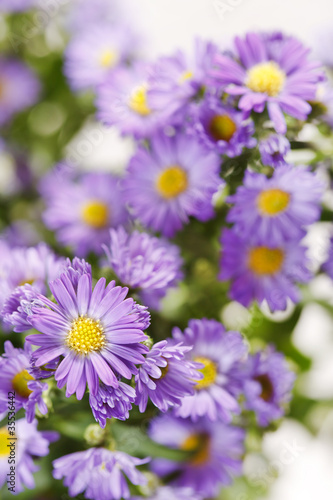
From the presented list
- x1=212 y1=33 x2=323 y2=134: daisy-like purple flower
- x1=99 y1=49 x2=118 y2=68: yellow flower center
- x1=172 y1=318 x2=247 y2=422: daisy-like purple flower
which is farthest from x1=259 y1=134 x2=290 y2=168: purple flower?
x1=99 y1=49 x2=118 y2=68: yellow flower center

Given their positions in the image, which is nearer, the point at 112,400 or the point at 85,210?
the point at 112,400

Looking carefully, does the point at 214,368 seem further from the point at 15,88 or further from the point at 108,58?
the point at 15,88

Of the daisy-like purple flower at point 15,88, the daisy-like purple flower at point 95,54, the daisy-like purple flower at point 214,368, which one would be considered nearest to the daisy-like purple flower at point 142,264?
the daisy-like purple flower at point 214,368

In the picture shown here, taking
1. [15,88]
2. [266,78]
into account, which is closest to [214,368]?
[266,78]

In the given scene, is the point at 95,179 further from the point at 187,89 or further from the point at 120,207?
the point at 187,89

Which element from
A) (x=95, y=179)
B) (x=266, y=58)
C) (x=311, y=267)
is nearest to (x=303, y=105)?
(x=266, y=58)

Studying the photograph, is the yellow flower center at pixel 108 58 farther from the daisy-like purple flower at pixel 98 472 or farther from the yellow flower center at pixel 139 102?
the daisy-like purple flower at pixel 98 472

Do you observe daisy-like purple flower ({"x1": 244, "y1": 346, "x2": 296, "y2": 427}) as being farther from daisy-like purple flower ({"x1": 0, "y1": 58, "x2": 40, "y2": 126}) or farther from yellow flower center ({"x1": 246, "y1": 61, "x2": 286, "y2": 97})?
daisy-like purple flower ({"x1": 0, "y1": 58, "x2": 40, "y2": 126})

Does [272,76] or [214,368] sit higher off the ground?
[272,76]
